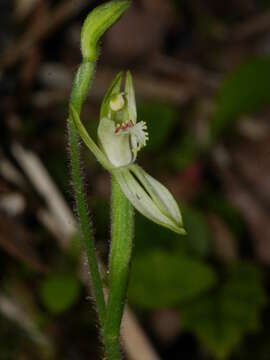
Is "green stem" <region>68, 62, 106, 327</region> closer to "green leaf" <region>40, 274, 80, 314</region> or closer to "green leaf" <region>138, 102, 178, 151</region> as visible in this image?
"green leaf" <region>40, 274, 80, 314</region>

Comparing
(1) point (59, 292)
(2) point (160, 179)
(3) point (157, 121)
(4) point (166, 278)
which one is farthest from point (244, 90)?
(1) point (59, 292)

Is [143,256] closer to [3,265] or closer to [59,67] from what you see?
[3,265]

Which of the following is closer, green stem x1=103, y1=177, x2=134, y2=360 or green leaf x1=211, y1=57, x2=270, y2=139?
green stem x1=103, y1=177, x2=134, y2=360

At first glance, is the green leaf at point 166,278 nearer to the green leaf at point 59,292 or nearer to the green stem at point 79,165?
the green leaf at point 59,292

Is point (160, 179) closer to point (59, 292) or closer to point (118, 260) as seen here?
point (59, 292)

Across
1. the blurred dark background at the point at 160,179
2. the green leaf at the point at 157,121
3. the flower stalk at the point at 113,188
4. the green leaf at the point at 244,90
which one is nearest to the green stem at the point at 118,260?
the flower stalk at the point at 113,188

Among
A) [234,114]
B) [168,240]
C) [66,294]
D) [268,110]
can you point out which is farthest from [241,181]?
[66,294]

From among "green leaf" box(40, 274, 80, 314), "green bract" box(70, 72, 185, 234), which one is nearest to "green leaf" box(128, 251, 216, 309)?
"green leaf" box(40, 274, 80, 314)

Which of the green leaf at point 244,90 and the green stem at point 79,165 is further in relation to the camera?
the green leaf at point 244,90
